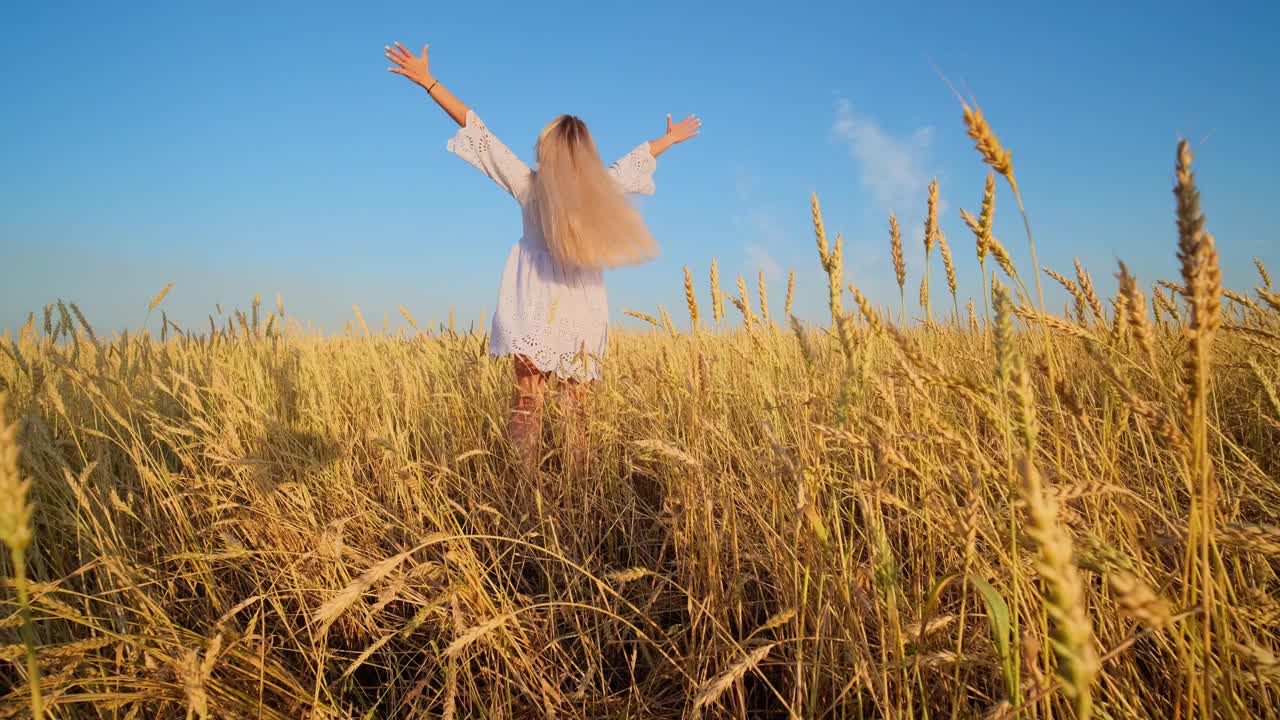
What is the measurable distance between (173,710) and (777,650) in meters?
1.14

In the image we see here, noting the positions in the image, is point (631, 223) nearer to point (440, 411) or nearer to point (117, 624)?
point (440, 411)

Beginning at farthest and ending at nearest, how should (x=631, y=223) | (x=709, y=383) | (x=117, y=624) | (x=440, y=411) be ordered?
(x=631, y=223) < (x=440, y=411) < (x=709, y=383) < (x=117, y=624)

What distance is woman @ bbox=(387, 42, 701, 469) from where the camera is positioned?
2893 mm

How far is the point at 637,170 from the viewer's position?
11.5 feet

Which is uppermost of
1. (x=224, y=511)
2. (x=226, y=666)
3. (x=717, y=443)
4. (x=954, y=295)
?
(x=954, y=295)

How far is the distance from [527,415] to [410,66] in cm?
197

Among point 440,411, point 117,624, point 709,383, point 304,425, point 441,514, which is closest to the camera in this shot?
point 117,624

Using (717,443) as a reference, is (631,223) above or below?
above

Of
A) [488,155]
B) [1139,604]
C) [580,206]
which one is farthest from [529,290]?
[1139,604]

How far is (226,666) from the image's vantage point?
1146 mm

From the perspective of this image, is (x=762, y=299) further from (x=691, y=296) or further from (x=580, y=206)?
(x=580, y=206)

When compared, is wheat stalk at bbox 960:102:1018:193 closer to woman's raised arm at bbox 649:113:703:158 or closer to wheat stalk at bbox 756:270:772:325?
wheat stalk at bbox 756:270:772:325

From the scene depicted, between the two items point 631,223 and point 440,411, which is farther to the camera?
point 631,223

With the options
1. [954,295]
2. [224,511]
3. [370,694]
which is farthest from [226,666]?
[954,295]
